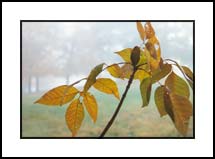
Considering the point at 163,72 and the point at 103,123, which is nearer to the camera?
the point at 163,72

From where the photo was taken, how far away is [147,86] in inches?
16.0

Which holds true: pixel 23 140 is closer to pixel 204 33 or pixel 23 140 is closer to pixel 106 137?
pixel 106 137

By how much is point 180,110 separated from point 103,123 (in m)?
0.69

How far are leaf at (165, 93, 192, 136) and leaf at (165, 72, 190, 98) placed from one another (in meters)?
0.05

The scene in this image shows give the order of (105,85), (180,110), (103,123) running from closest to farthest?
(180,110)
(105,85)
(103,123)

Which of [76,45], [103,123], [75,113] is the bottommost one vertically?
Result: [103,123]

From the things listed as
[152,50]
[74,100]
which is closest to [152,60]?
[152,50]

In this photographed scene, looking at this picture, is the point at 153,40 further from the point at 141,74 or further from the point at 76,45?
the point at 76,45

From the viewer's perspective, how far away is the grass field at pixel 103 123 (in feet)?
3.37

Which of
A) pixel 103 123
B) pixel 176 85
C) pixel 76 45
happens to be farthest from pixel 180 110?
pixel 76 45

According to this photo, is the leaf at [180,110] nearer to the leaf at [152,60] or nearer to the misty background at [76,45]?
the leaf at [152,60]

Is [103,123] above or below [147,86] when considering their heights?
Result: below

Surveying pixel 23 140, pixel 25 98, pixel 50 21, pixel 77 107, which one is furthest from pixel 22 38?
pixel 77 107

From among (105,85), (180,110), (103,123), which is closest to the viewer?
(180,110)
